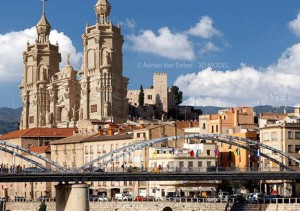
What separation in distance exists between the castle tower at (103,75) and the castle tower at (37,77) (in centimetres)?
1721

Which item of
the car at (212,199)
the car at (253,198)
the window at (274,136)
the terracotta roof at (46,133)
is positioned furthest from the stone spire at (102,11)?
the car at (253,198)

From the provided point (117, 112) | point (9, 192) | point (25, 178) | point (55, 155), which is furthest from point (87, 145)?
point (25, 178)

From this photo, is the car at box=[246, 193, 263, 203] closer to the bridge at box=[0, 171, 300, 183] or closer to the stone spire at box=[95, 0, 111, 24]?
the bridge at box=[0, 171, 300, 183]

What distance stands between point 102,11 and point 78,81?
16957 millimetres

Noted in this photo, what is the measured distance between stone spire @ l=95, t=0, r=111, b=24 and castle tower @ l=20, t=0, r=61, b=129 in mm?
20140

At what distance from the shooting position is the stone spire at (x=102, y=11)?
6910 inches

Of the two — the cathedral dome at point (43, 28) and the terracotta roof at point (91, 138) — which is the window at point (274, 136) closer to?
the terracotta roof at point (91, 138)

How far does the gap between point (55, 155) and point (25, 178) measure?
231 feet

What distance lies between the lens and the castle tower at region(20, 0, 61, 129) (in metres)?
188

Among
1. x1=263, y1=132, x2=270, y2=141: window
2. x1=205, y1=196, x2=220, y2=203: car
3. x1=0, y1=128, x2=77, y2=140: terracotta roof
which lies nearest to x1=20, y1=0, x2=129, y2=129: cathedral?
x1=0, y1=128, x2=77, y2=140: terracotta roof

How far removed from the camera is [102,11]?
581 feet

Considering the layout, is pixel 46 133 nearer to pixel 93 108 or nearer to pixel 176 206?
pixel 93 108

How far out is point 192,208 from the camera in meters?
93.1

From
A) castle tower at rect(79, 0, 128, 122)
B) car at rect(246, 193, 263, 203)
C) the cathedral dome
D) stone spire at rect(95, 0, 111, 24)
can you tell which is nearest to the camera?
car at rect(246, 193, 263, 203)
